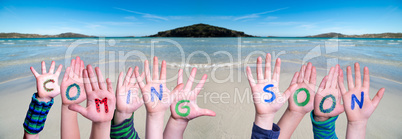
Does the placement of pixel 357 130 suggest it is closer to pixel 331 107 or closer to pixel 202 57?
pixel 331 107

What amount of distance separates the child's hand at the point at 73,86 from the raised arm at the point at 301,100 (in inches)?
88.0

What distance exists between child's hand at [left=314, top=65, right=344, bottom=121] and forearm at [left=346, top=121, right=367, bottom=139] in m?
0.16

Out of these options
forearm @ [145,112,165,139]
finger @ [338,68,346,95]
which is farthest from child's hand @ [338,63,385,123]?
forearm @ [145,112,165,139]

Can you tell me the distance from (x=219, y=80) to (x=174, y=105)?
342 cm

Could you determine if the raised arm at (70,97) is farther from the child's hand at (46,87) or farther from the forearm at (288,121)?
the forearm at (288,121)

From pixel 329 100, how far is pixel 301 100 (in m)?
0.24

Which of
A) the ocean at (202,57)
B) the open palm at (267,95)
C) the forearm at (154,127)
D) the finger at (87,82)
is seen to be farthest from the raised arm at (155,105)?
the ocean at (202,57)

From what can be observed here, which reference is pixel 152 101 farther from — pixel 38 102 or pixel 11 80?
pixel 11 80

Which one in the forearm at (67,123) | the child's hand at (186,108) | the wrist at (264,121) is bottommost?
the forearm at (67,123)

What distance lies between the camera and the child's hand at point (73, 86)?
1864 millimetres

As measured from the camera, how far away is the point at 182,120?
1562mm

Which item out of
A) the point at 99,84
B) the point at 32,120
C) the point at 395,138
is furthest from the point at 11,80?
the point at 395,138

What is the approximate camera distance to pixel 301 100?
1.74 m

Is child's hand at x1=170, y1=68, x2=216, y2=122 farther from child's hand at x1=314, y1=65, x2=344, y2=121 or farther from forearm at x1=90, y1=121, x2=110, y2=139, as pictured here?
child's hand at x1=314, y1=65, x2=344, y2=121
